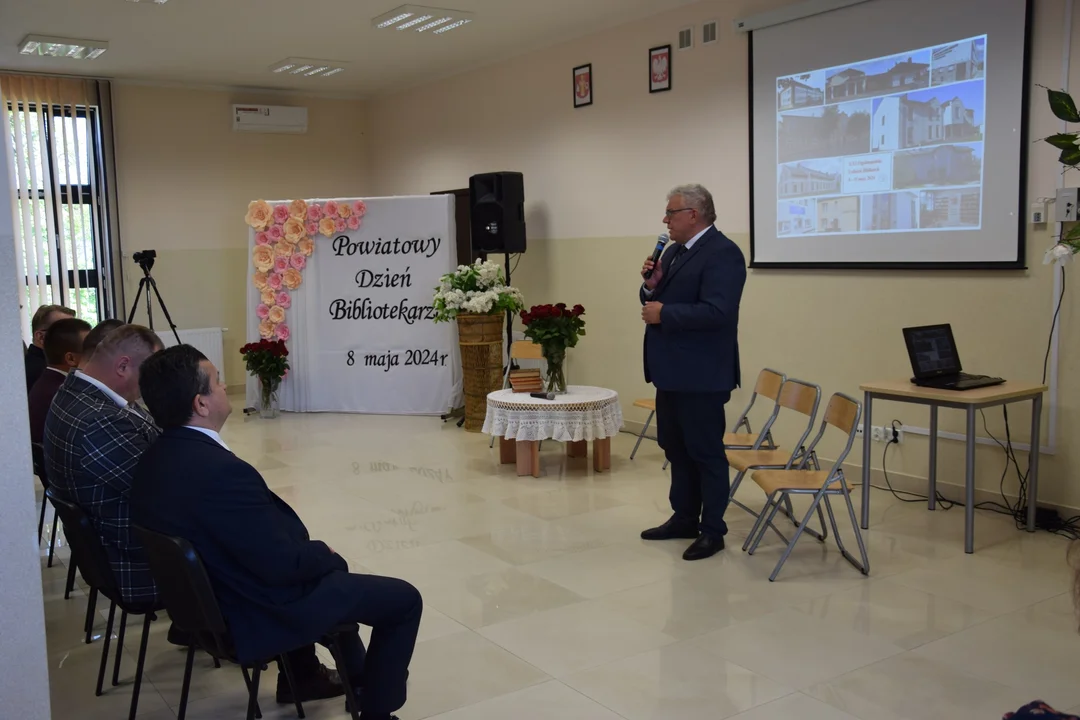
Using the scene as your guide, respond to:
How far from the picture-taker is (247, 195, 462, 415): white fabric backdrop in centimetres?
805

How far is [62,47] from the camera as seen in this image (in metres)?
7.52

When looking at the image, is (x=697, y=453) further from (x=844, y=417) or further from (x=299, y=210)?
(x=299, y=210)

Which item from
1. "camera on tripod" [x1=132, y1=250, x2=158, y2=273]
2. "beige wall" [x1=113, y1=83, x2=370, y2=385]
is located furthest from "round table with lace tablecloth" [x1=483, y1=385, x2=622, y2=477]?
"beige wall" [x1=113, y1=83, x2=370, y2=385]

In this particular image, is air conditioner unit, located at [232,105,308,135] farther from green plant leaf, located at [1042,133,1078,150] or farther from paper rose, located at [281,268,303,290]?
green plant leaf, located at [1042,133,1078,150]

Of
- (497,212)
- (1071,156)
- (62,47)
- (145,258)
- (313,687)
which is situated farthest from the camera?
(145,258)

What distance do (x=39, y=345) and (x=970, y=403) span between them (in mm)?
5098

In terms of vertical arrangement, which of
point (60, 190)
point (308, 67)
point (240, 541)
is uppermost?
point (308, 67)

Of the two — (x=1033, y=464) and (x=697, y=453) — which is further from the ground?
(x=697, y=453)

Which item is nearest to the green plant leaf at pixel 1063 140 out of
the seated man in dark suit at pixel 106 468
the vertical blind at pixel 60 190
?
the seated man in dark suit at pixel 106 468

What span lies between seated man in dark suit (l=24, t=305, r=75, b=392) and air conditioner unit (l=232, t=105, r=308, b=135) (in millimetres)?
4325

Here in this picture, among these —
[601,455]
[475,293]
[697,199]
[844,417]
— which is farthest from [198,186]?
[844,417]

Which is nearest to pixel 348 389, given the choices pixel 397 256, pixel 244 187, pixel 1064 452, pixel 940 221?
pixel 397 256

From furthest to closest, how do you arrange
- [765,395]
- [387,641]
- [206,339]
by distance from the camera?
[206,339] → [765,395] → [387,641]

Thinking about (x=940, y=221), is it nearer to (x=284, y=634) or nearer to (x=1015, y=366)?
(x=1015, y=366)
